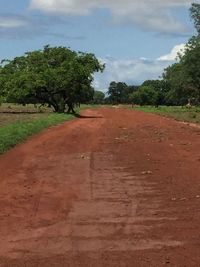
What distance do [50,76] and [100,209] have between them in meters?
37.2

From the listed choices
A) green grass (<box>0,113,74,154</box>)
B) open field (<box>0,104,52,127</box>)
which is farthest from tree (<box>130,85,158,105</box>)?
green grass (<box>0,113,74,154</box>)

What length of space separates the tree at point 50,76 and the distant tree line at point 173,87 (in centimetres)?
806

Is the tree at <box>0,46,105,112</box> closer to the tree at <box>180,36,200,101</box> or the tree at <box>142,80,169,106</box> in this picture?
the tree at <box>180,36,200,101</box>

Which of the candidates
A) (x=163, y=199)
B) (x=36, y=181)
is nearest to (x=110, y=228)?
(x=163, y=199)

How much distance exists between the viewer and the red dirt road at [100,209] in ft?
22.8

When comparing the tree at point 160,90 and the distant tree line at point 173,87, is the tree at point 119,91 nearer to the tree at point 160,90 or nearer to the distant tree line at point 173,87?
the distant tree line at point 173,87

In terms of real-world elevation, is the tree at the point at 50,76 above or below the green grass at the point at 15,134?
above

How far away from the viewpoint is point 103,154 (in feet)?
58.2

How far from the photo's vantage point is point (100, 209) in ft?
31.3

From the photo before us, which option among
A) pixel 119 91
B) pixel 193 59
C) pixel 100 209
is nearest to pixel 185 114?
pixel 193 59

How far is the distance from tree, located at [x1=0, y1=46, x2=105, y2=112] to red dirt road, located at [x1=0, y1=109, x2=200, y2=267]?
93.8 feet

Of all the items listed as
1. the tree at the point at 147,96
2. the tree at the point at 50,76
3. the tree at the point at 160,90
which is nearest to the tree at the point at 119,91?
the tree at the point at 160,90

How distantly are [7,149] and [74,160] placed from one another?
Result: 431cm

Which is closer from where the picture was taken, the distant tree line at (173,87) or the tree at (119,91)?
the distant tree line at (173,87)
